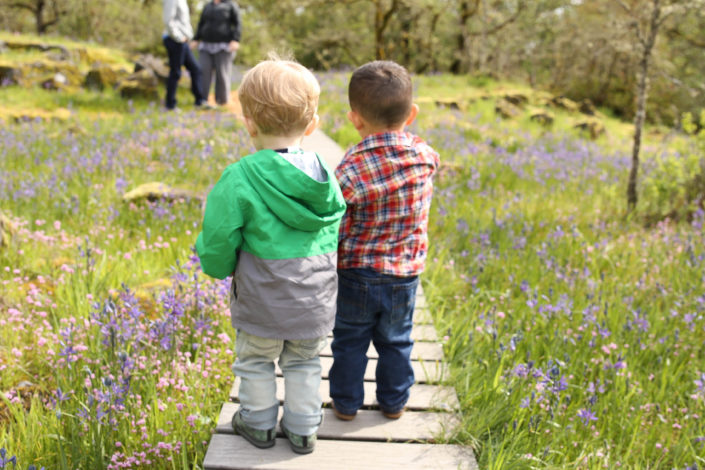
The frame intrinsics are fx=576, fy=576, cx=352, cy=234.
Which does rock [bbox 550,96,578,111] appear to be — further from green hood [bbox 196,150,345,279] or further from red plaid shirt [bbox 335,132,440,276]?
green hood [bbox 196,150,345,279]

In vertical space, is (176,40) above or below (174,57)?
above

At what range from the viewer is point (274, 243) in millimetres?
2242

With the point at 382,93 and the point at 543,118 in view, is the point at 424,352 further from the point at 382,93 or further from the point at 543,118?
the point at 543,118

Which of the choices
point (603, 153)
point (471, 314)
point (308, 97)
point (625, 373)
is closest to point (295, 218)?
point (308, 97)

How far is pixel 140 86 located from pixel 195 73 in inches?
56.0

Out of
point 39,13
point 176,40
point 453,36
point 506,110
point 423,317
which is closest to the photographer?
point 423,317

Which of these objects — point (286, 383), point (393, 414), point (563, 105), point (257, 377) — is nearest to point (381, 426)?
point (393, 414)

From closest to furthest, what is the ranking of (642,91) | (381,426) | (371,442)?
(371,442), (381,426), (642,91)

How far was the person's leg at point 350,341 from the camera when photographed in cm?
262

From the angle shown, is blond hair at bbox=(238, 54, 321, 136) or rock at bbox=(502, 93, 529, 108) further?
rock at bbox=(502, 93, 529, 108)

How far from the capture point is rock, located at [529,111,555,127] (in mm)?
13227

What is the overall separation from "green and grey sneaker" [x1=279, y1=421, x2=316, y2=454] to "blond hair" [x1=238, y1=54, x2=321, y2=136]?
1.32 metres

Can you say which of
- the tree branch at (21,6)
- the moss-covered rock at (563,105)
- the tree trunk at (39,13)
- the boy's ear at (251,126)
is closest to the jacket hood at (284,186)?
the boy's ear at (251,126)

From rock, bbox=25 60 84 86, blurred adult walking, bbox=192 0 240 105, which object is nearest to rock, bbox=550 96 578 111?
blurred adult walking, bbox=192 0 240 105
